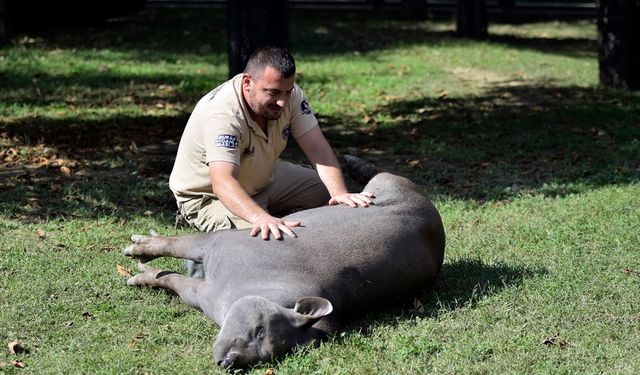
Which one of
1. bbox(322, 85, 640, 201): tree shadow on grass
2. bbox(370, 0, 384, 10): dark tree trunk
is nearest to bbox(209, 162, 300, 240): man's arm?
bbox(322, 85, 640, 201): tree shadow on grass

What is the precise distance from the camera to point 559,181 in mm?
9375

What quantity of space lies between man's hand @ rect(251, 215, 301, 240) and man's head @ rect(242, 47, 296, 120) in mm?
765

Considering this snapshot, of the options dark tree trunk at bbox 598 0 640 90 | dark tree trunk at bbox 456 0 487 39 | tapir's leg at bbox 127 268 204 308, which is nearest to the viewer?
tapir's leg at bbox 127 268 204 308

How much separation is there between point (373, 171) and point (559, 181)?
323 cm

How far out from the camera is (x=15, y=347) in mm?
5410

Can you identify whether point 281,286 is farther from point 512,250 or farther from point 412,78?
point 412,78

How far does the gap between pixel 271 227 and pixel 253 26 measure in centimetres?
549

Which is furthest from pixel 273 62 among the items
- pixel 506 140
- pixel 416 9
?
pixel 416 9

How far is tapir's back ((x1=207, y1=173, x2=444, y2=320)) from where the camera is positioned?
5.45 metres

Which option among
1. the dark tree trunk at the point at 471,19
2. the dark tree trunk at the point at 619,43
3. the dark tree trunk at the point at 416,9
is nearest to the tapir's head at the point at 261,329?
the dark tree trunk at the point at 619,43

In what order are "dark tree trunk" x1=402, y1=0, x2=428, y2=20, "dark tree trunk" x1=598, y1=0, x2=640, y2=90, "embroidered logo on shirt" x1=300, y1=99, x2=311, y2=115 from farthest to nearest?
"dark tree trunk" x1=402, y1=0, x2=428, y2=20
"dark tree trunk" x1=598, y1=0, x2=640, y2=90
"embroidered logo on shirt" x1=300, y1=99, x2=311, y2=115

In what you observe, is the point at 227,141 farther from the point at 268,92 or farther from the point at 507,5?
the point at 507,5

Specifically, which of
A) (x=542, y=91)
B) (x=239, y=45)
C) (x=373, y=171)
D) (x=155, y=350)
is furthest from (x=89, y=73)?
(x=155, y=350)

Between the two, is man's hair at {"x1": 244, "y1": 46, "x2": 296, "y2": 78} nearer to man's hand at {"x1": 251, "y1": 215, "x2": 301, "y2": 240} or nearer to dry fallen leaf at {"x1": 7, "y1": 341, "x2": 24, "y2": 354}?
man's hand at {"x1": 251, "y1": 215, "x2": 301, "y2": 240}
